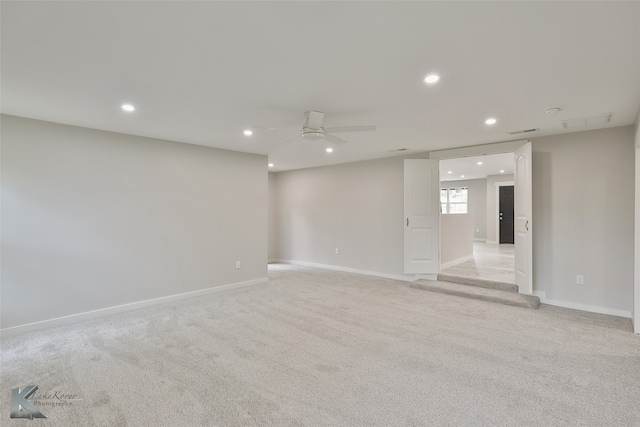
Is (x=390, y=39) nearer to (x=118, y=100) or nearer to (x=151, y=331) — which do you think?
(x=118, y=100)

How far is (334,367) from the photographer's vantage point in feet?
8.42

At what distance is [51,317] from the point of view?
3566 mm

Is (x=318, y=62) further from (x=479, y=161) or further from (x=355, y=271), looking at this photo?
(x=479, y=161)

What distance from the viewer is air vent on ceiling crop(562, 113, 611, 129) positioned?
11.4 feet

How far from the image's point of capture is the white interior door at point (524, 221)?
431cm

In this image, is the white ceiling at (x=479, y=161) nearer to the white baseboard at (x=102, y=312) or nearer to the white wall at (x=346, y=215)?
the white wall at (x=346, y=215)

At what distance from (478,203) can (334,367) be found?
1077 cm

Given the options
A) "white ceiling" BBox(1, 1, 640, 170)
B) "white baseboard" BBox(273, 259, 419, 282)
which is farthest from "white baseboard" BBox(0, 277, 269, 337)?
"white baseboard" BBox(273, 259, 419, 282)

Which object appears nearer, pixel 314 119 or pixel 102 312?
pixel 314 119

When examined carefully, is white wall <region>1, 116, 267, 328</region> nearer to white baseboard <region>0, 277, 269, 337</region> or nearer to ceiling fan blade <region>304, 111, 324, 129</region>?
white baseboard <region>0, 277, 269, 337</region>

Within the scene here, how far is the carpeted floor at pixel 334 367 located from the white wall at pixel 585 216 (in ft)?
1.54

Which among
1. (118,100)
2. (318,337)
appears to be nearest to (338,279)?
(318,337)

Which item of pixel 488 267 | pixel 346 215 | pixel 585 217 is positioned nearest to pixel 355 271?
pixel 346 215

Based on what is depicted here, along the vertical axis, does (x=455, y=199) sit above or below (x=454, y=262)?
above
